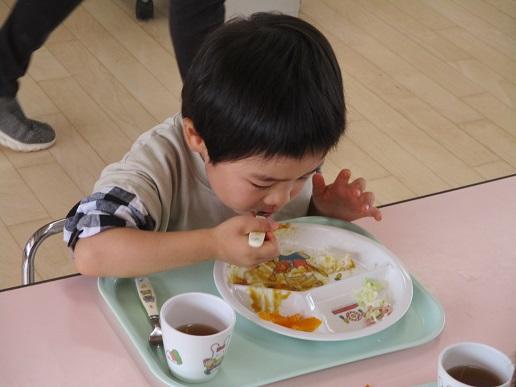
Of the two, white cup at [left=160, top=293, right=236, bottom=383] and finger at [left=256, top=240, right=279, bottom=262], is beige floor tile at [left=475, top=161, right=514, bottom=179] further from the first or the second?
white cup at [left=160, top=293, right=236, bottom=383]

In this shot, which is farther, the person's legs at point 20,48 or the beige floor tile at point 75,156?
the beige floor tile at point 75,156

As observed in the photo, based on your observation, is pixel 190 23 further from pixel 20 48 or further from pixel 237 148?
pixel 237 148

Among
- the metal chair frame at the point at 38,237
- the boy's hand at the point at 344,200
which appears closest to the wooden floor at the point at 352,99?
the metal chair frame at the point at 38,237

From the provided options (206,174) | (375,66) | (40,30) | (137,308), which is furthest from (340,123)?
(375,66)

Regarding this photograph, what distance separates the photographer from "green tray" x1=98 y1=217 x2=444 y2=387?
92 cm

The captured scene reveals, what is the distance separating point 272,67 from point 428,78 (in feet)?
6.94

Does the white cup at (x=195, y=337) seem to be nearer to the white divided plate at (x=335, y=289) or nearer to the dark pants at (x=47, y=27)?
the white divided plate at (x=335, y=289)

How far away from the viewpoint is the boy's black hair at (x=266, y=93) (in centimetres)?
105

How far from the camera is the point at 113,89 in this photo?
9.12 feet

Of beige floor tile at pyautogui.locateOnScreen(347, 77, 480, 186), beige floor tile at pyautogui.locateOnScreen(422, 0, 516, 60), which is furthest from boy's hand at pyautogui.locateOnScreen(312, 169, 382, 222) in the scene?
beige floor tile at pyautogui.locateOnScreen(422, 0, 516, 60)

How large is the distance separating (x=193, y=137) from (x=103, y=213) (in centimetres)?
16

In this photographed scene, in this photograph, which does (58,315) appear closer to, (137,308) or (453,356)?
(137,308)

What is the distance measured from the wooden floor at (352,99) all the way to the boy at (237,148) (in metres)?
0.96

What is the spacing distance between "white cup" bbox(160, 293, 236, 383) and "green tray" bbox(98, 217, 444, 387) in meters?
0.02
